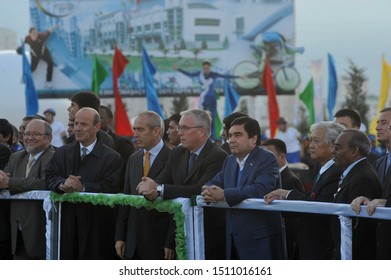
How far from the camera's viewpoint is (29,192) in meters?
9.53

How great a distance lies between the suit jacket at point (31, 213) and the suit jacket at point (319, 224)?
274cm

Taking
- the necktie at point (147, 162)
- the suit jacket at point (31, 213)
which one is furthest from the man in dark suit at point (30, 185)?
the necktie at point (147, 162)

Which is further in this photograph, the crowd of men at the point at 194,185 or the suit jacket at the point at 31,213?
the suit jacket at the point at 31,213

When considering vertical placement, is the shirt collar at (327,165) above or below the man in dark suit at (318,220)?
above

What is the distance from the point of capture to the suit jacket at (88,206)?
918 cm

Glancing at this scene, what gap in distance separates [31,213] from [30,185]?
27 cm

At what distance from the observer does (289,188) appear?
9398mm

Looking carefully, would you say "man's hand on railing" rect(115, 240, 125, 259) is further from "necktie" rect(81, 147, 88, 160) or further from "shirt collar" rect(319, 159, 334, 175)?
"shirt collar" rect(319, 159, 334, 175)

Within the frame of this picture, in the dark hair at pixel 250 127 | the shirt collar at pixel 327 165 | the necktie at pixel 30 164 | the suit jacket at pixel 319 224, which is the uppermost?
the dark hair at pixel 250 127

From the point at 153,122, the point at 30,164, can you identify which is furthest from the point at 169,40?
the point at 153,122

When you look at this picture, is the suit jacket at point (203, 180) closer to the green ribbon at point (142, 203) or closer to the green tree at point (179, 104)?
the green ribbon at point (142, 203)

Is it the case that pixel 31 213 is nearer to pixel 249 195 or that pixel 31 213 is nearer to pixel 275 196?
pixel 249 195

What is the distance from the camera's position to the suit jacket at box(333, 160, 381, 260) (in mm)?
7406

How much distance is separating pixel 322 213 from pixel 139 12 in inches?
1550
